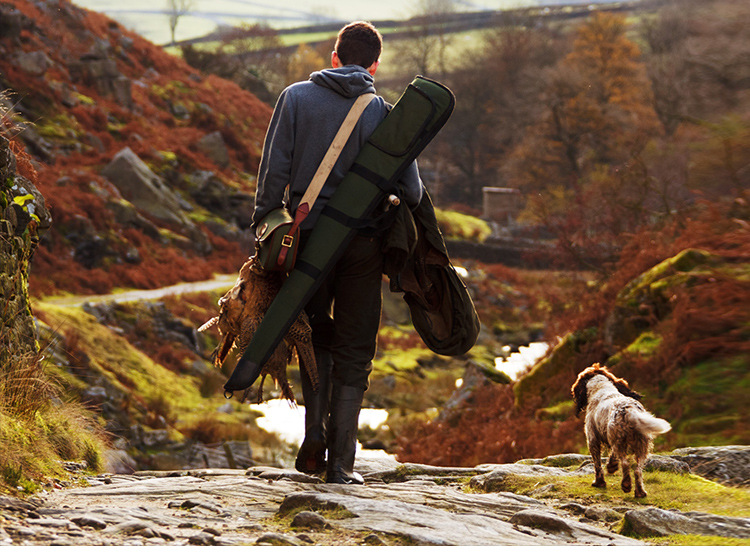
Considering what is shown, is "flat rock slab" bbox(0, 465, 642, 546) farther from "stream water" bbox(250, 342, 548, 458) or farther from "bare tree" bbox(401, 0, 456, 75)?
"bare tree" bbox(401, 0, 456, 75)

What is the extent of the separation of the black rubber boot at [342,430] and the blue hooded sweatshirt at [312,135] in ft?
3.20

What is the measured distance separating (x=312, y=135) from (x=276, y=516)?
6.62ft

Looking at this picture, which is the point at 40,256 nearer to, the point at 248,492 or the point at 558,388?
the point at 558,388

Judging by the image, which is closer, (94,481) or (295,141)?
(295,141)

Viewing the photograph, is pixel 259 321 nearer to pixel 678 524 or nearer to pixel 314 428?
pixel 314 428

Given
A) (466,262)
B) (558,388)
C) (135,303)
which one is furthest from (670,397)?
(466,262)

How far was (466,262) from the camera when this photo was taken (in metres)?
34.6

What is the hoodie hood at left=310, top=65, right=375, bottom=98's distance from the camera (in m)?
4.39

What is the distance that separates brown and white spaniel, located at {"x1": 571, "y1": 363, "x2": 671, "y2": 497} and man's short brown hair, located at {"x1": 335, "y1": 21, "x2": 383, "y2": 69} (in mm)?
2438

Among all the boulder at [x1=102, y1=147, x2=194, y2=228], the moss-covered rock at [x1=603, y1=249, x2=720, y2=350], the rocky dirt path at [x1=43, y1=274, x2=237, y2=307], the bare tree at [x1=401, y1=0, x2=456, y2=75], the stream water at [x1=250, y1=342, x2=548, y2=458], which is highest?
the bare tree at [x1=401, y1=0, x2=456, y2=75]

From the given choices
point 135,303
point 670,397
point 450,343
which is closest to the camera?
point 450,343

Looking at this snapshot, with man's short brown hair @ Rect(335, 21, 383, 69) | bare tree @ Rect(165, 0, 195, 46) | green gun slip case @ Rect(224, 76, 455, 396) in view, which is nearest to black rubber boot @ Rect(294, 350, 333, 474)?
green gun slip case @ Rect(224, 76, 455, 396)

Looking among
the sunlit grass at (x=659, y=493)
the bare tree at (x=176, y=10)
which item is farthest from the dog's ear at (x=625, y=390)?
the bare tree at (x=176, y=10)

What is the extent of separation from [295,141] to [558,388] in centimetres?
733
